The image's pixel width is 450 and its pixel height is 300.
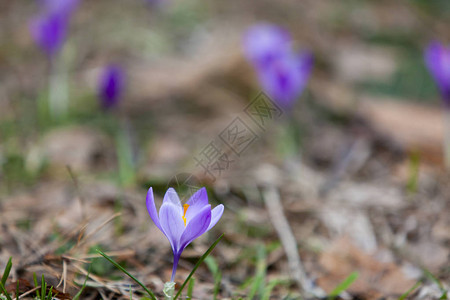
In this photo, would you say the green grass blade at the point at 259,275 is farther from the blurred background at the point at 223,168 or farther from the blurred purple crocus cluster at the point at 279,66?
the blurred purple crocus cluster at the point at 279,66

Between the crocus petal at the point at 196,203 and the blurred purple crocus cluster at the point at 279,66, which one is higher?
the blurred purple crocus cluster at the point at 279,66

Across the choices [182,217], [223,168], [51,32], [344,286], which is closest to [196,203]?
[182,217]

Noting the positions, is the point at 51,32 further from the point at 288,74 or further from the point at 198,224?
the point at 198,224

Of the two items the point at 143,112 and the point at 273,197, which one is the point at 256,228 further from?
the point at 143,112

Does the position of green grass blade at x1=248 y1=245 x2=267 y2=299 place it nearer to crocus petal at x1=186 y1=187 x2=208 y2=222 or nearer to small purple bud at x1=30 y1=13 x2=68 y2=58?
crocus petal at x1=186 y1=187 x2=208 y2=222

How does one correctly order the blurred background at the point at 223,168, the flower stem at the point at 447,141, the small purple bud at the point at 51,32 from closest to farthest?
the blurred background at the point at 223,168 < the flower stem at the point at 447,141 < the small purple bud at the point at 51,32

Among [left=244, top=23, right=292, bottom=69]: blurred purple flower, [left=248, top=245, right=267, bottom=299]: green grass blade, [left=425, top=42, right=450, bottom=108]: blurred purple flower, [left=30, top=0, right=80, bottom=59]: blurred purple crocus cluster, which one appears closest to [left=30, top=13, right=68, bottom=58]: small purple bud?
[left=30, top=0, right=80, bottom=59]: blurred purple crocus cluster

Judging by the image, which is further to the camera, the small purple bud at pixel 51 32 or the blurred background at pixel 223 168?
the small purple bud at pixel 51 32

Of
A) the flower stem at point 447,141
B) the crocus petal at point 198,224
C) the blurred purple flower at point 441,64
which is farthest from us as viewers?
the flower stem at point 447,141

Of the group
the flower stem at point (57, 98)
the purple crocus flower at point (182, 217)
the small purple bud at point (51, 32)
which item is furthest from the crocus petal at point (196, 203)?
the small purple bud at point (51, 32)
